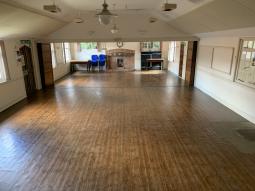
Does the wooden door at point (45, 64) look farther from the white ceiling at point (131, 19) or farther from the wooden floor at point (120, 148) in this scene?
the wooden floor at point (120, 148)

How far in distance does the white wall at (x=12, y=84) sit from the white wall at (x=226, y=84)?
21.5 ft

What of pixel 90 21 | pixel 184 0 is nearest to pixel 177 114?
Result: pixel 184 0

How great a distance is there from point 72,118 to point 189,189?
3.34 metres

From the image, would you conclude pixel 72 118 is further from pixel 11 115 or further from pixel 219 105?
pixel 219 105

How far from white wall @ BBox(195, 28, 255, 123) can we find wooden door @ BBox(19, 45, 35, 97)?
6752 mm

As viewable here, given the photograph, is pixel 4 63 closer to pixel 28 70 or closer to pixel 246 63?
pixel 28 70

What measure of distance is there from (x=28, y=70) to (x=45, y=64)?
987mm

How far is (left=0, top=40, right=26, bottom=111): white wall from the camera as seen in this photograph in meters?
5.61

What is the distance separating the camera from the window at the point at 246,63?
4660mm

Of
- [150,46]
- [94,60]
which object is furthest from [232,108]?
[94,60]

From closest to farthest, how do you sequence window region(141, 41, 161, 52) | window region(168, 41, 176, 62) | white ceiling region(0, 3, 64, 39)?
white ceiling region(0, 3, 64, 39)
window region(168, 41, 176, 62)
window region(141, 41, 161, 52)

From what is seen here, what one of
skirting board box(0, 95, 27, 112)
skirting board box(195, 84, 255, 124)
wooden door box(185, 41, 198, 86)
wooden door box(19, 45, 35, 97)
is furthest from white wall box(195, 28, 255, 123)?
wooden door box(19, 45, 35, 97)

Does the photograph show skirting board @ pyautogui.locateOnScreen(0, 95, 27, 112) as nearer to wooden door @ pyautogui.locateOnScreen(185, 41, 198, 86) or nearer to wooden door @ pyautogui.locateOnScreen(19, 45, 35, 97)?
wooden door @ pyautogui.locateOnScreen(19, 45, 35, 97)

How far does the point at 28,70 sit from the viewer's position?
7.38m
